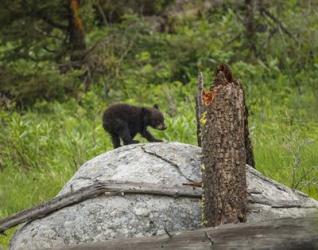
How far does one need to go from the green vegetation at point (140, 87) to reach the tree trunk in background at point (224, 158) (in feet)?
11.1

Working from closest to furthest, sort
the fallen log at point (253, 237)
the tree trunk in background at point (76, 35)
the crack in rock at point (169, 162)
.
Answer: the fallen log at point (253, 237)
the crack in rock at point (169, 162)
the tree trunk in background at point (76, 35)

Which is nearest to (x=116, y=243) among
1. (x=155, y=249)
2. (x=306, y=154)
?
(x=155, y=249)

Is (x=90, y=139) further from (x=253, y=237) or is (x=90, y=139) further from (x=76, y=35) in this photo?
(x=253, y=237)

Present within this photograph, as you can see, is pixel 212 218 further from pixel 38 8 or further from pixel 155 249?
pixel 38 8

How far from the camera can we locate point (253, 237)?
14.8ft

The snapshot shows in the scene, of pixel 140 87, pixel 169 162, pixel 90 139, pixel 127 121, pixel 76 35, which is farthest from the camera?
A: pixel 76 35

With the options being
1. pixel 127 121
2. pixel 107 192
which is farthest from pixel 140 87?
pixel 107 192

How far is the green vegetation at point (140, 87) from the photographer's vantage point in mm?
9906

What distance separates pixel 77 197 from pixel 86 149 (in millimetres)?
4637

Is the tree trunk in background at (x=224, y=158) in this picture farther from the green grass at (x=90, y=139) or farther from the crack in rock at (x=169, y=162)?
the green grass at (x=90, y=139)

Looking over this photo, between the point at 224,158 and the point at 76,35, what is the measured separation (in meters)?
10.9

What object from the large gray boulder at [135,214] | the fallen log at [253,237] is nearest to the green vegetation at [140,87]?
the large gray boulder at [135,214]

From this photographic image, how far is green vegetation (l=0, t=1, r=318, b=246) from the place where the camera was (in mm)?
9906

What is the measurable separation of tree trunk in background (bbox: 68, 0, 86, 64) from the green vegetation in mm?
185
